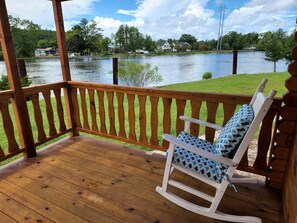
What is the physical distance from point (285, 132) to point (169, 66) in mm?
5030

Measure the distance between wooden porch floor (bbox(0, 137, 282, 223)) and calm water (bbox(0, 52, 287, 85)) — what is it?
134cm

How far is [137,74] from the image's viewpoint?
707 centimetres

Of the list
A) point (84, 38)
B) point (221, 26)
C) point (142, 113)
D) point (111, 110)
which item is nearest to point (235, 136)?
point (142, 113)

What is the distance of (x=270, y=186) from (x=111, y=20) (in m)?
3.77

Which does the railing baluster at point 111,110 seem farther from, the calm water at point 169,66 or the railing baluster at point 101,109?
the calm water at point 169,66

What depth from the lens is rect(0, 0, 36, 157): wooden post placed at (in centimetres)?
217

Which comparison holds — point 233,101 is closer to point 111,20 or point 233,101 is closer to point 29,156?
point 29,156

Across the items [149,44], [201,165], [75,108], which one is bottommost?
[201,165]

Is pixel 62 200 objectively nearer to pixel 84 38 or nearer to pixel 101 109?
pixel 101 109

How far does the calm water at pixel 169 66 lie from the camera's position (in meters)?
3.68

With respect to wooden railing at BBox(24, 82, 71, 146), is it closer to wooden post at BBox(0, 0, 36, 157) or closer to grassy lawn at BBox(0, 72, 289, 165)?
wooden post at BBox(0, 0, 36, 157)

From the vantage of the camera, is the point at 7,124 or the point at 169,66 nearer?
the point at 7,124

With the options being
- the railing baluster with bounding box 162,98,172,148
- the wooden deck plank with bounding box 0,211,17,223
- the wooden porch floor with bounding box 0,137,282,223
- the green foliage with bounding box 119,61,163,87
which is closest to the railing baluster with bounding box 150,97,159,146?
the railing baluster with bounding box 162,98,172,148

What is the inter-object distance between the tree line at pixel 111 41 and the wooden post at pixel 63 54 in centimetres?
15
